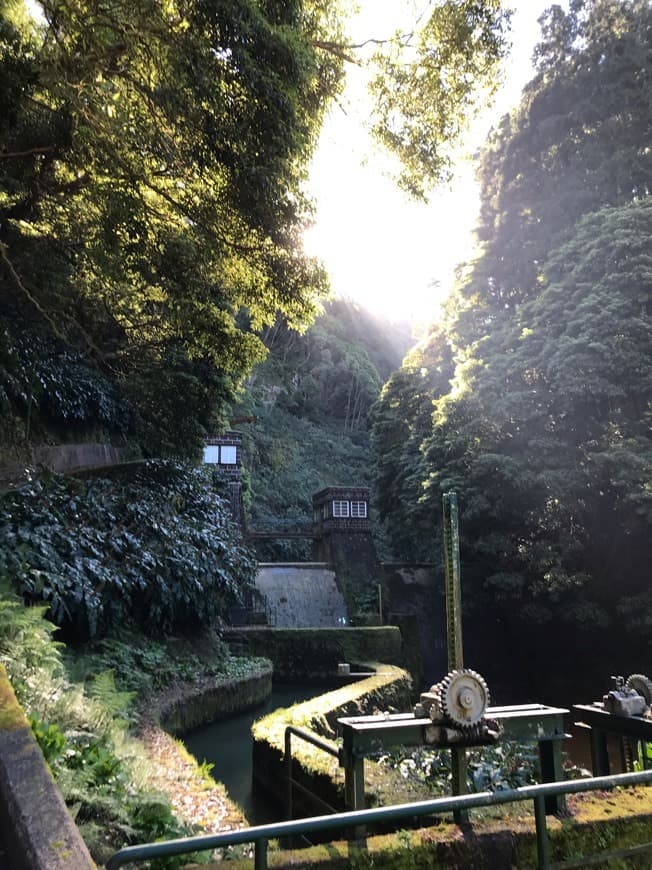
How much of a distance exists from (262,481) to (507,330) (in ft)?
67.9

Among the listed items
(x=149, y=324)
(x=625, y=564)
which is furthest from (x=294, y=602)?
(x=149, y=324)

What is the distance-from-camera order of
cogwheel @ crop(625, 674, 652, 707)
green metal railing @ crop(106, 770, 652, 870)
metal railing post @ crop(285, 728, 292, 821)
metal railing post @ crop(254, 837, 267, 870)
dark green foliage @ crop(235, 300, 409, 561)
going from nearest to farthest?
green metal railing @ crop(106, 770, 652, 870) → metal railing post @ crop(254, 837, 267, 870) → cogwheel @ crop(625, 674, 652, 707) → metal railing post @ crop(285, 728, 292, 821) → dark green foliage @ crop(235, 300, 409, 561)

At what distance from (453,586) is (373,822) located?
1548 millimetres

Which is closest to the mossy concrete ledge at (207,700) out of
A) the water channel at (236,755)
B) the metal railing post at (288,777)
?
the water channel at (236,755)

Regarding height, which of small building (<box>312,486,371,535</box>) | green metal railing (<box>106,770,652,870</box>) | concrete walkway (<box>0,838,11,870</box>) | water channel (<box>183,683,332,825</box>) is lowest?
water channel (<box>183,683,332,825</box>)

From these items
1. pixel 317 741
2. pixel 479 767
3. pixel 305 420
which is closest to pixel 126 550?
pixel 317 741

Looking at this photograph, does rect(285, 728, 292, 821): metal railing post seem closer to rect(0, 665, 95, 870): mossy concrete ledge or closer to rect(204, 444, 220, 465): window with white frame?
rect(0, 665, 95, 870): mossy concrete ledge

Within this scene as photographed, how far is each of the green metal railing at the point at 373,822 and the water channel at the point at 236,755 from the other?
4551 mm

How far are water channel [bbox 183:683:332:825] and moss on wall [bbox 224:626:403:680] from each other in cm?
310

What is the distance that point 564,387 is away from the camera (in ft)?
50.7

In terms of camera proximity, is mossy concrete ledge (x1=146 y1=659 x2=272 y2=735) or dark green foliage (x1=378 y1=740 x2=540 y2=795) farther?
mossy concrete ledge (x1=146 y1=659 x2=272 y2=735)

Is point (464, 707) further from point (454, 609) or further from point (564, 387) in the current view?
point (564, 387)

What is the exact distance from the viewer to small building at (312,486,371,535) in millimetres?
24906

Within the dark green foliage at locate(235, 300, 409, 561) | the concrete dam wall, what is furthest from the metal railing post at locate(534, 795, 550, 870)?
the dark green foliage at locate(235, 300, 409, 561)
